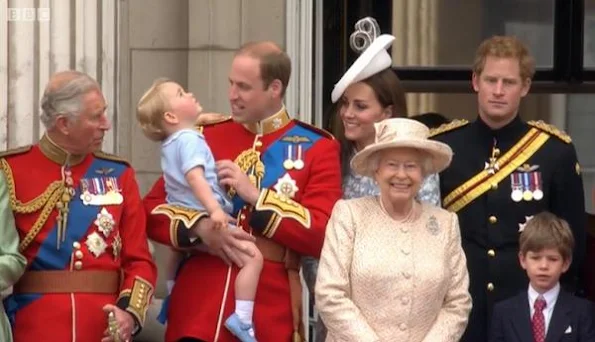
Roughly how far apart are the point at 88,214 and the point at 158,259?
80.6 inches

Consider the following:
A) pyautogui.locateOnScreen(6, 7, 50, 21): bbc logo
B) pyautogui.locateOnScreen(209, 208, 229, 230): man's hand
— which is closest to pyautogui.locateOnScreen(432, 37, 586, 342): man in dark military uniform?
→ pyautogui.locateOnScreen(209, 208, 229, 230): man's hand

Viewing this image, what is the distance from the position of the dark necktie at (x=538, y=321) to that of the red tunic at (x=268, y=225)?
775 millimetres

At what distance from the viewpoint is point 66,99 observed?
7285 millimetres

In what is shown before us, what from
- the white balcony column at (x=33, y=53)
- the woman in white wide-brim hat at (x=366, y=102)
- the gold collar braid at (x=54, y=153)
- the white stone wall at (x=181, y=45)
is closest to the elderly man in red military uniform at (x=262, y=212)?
the woman in white wide-brim hat at (x=366, y=102)

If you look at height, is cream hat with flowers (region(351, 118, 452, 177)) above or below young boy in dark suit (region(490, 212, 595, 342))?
above

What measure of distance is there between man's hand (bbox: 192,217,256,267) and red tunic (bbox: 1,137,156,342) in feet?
0.70

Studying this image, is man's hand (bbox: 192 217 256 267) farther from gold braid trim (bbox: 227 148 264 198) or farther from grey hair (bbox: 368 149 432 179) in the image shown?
grey hair (bbox: 368 149 432 179)

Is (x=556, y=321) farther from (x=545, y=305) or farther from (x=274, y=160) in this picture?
(x=274, y=160)

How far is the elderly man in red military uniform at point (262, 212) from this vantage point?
7375 millimetres

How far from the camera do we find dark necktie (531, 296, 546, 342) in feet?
24.6

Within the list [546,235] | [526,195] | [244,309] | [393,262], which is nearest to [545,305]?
[546,235]

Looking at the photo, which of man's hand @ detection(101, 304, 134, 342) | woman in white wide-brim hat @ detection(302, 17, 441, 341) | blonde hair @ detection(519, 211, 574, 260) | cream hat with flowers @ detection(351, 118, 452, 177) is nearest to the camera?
cream hat with flowers @ detection(351, 118, 452, 177)

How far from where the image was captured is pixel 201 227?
7.36 m

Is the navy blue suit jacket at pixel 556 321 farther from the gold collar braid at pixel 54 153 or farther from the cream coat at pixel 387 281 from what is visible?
the gold collar braid at pixel 54 153
